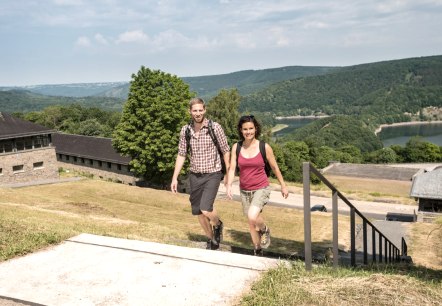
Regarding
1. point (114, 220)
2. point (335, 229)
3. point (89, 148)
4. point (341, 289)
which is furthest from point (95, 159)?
point (341, 289)

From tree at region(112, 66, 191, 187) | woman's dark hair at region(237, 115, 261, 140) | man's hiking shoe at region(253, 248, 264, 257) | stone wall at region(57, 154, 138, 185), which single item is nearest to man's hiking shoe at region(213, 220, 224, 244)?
man's hiking shoe at region(253, 248, 264, 257)

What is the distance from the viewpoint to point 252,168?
6195 millimetres

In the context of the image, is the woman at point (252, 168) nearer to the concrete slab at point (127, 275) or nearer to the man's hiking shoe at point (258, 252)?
the man's hiking shoe at point (258, 252)

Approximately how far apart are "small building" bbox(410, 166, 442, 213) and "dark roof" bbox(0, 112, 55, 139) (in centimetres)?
3318

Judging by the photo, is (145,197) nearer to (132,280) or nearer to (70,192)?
(70,192)

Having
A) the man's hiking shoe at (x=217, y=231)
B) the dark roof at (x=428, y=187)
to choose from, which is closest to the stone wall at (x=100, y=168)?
the dark roof at (x=428, y=187)

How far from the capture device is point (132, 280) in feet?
16.5

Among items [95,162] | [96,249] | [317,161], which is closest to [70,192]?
[96,249]

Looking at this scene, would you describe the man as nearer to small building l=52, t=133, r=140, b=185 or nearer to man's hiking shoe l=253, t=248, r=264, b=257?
man's hiking shoe l=253, t=248, r=264, b=257

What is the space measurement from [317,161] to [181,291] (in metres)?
88.1

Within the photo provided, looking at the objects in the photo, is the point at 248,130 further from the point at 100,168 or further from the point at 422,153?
the point at 422,153

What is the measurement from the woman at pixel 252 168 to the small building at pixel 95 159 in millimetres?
38236

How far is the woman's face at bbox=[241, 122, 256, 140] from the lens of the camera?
6.08 m

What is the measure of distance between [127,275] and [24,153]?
35465 mm
